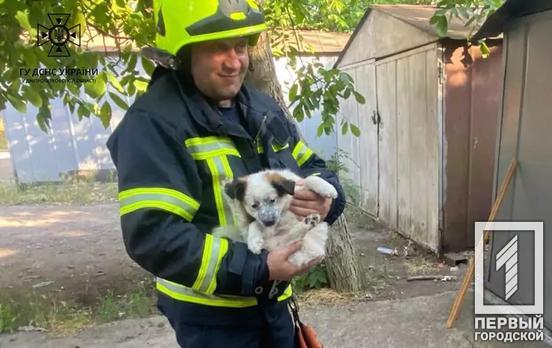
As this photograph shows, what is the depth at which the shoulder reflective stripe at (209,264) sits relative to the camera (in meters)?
1.32

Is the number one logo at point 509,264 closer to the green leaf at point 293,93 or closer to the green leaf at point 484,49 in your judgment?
the green leaf at point 293,93

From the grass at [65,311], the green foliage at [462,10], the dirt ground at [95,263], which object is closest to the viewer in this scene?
the green foliage at [462,10]

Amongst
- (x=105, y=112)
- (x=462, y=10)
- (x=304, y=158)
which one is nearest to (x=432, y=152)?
(x=462, y=10)

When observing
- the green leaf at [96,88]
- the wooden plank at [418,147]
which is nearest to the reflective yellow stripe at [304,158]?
the green leaf at [96,88]

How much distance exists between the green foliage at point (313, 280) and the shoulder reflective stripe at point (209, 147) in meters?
3.37

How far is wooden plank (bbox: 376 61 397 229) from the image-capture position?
6.56m

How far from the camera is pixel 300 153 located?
5.88 feet

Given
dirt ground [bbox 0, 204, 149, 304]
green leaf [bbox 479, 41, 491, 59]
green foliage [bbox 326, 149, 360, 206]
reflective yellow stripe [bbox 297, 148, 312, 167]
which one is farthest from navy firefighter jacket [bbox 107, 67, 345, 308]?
green foliage [bbox 326, 149, 360, 206]

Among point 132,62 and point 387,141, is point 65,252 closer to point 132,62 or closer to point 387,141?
point 132,62

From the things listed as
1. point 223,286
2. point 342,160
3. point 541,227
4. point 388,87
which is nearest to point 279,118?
point 223,286

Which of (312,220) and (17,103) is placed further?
(17,103)

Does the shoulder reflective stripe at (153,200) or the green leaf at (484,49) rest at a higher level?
the green leaf at (484,49)

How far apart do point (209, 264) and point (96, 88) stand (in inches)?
74.1

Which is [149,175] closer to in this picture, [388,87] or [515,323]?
[515,323]
